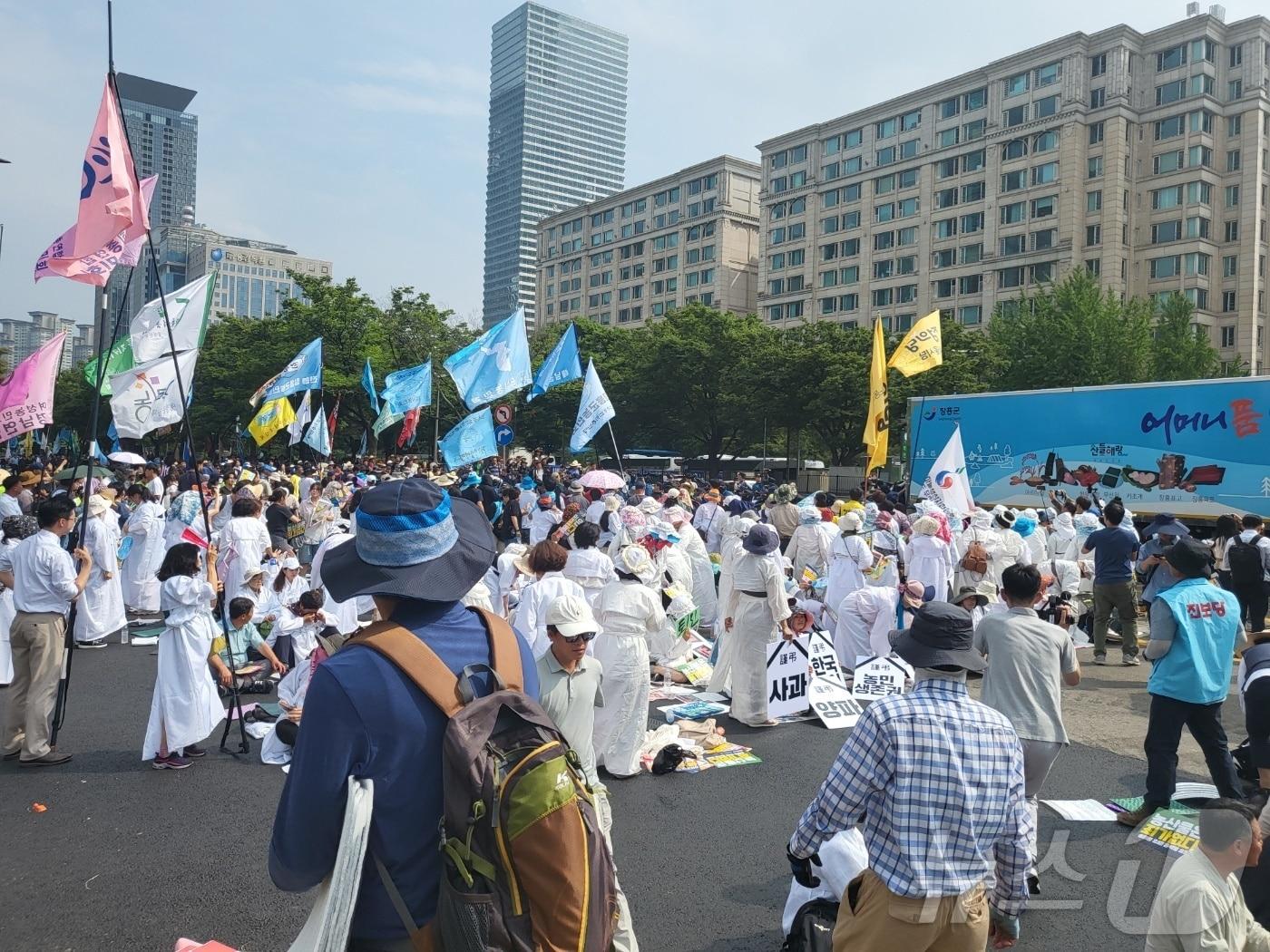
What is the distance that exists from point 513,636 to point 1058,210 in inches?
2556

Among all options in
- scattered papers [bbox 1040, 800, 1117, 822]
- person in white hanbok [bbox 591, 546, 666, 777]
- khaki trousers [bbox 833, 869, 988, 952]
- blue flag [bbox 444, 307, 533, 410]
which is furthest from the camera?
blue flag [bbox 444, 307, 533, 410]

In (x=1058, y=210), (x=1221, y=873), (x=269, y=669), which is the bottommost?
(x=269, y=669)

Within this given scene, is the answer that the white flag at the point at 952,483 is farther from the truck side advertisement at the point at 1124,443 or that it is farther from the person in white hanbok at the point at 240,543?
the person in white hanbok at the point at 240,543

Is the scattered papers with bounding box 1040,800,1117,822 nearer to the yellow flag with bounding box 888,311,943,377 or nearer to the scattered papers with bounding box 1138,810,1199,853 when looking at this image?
the scattered papers with bounding box 1138,810,1199,853

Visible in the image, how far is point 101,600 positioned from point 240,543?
1871 mm

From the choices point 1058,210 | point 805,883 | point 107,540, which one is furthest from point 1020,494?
point 1058,210

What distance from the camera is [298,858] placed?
2.01 meters

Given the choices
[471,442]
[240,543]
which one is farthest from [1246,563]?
[240,543]

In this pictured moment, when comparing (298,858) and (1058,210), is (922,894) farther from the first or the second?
(1058,210)

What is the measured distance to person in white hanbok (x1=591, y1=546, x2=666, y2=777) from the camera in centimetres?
666

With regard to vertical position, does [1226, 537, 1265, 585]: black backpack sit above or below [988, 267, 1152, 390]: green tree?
below

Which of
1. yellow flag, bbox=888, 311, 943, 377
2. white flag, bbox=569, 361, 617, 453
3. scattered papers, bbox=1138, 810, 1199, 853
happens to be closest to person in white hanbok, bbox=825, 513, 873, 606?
scattered papers, bbox=1138, 810, 1199, 853

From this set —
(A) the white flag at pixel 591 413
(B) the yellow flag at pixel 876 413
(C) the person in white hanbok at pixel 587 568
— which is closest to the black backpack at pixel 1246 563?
(B) the yellow flag at pixel 876 413

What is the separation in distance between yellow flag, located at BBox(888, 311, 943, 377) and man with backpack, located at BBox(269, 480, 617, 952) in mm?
16221
